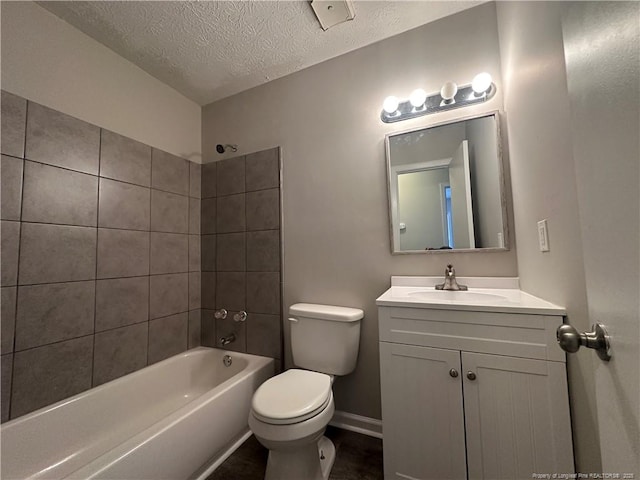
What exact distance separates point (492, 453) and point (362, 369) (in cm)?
74

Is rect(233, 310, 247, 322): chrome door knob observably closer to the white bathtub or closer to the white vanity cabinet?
the white bathtub

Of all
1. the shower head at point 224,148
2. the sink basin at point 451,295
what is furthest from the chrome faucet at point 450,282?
the shower head at point 224,148

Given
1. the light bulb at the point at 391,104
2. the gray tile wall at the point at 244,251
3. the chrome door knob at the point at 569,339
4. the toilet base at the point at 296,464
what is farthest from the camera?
the gray tile wall at the point at 244,251

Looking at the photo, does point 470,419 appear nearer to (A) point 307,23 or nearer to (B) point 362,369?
(B) point 362,369

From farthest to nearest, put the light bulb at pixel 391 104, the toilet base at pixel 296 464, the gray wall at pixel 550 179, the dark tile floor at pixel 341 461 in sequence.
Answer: the light bulb at pixel 391 104
the dark tile floor at pixel 341 461
the toilet base at pixel 296 464
the gray wall at pixel 550 179

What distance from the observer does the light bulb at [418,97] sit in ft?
4.75

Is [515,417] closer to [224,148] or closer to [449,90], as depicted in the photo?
[449,90]

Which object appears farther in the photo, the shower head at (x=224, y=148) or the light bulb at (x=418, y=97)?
the shower head at (x=224, y=148)

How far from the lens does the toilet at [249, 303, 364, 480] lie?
105 centimetres

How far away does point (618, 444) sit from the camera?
424 mm

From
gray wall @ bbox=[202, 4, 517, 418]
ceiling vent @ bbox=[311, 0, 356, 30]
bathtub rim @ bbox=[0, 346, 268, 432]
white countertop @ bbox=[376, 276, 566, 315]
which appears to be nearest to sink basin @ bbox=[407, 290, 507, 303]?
white countertop @ bbox=[376, 276, 566, 315]

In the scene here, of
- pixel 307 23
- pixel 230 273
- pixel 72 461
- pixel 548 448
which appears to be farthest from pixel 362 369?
pixel 307 23

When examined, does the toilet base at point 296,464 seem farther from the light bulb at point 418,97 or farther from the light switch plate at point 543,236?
the light bulb at point 418,97

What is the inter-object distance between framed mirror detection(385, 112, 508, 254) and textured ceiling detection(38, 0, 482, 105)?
651 mm
